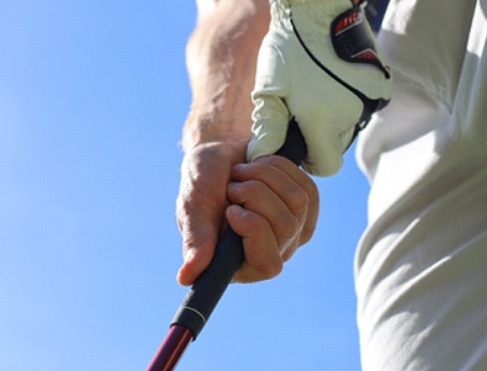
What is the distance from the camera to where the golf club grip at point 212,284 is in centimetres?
228

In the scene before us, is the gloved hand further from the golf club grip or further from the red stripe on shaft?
the red stripe on shaft

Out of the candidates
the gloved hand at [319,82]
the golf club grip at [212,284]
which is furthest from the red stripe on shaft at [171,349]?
the gloved hand at [319,82]

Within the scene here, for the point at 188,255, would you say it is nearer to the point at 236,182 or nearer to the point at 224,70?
the point at 236,182

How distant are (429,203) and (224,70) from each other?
2.22 ft

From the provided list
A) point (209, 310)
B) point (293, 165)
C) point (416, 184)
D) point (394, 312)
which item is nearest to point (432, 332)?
point (394, 312)

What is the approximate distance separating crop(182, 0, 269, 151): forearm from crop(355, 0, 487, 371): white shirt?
468 mm

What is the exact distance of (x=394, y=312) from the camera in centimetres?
303

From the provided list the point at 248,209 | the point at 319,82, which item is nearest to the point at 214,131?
the point at 319,82

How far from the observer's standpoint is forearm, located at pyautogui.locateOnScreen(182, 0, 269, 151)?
301 cm

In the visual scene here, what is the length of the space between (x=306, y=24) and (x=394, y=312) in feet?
2.63

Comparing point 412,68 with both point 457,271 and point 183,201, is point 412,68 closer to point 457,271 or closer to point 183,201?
point 457,271

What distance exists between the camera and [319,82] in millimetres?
2709

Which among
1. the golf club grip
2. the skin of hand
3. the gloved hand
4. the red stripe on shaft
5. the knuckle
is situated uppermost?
the gloved hand

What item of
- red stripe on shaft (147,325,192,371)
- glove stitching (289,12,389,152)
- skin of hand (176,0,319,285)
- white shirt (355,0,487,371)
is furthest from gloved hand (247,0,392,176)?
red stripe on shaft (147,325,192,371)
